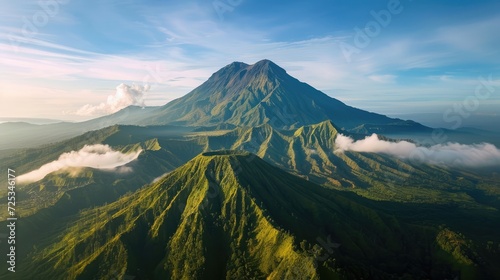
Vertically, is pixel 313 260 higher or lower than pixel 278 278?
higher

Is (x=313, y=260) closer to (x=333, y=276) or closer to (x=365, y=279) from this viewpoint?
(x=333, y=276)

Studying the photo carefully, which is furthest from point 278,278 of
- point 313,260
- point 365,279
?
point 365,279

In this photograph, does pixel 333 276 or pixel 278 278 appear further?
pixel 278 278

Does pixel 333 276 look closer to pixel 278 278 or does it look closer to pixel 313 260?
pixel 313 260

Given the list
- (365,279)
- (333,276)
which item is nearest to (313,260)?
(333,276)

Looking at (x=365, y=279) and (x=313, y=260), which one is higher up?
(x=313, y=260)

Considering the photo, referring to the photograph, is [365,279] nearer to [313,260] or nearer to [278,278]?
[313,260]
